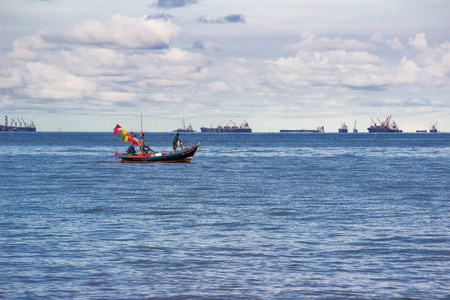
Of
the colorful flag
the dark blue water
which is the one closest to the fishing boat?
the colorful flag

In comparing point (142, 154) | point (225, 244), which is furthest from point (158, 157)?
point (225, 244)

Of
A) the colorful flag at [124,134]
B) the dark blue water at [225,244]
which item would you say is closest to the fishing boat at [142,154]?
the colorful flag at [124,134]

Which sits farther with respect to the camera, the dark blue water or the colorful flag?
the colorful flag

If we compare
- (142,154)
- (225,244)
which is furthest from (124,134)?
(225,244)

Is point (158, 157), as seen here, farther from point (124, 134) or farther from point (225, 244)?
point (225, 244)

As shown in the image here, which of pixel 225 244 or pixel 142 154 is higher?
pixel 142 154

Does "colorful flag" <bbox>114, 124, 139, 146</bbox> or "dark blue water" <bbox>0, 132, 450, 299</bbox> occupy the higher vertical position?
"colorful flag" <bbox>114, 124, 139, 146</bbox>

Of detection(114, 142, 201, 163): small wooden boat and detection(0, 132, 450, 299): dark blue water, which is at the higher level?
detection(114, 142, 201, 163): small wooden boat

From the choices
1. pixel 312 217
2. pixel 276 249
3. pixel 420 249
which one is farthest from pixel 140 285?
pixel 312 217

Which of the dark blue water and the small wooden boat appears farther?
the small wooden boat

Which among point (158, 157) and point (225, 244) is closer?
point (225, 244)

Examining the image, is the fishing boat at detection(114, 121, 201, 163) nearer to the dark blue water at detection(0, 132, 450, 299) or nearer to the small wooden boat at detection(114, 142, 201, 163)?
the small wooden boat at detection(114, 142, 201, 163)

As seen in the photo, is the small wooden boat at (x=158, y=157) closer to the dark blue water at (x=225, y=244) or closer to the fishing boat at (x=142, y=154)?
the fishing boat at (x=142, y=154)

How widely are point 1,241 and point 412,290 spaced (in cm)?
1574
